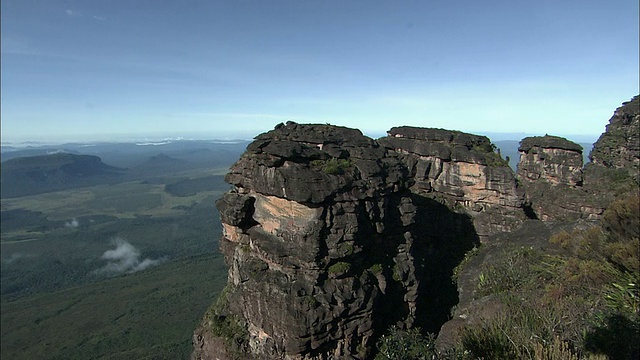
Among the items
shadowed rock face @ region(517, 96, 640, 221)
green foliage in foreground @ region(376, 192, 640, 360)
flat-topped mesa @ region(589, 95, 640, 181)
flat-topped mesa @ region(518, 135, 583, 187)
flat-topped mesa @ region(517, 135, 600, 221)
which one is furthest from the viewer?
flat-topped mesa @ region(589, 95, 640, 181)

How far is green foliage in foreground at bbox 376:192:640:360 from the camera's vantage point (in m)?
9.95

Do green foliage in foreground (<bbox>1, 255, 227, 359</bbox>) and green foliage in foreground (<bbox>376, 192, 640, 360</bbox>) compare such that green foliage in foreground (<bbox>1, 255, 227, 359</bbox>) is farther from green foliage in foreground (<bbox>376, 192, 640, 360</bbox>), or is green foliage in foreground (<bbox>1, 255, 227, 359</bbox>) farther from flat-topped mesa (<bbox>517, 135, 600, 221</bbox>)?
flat-topped mesa (<bbox>517, 135, 600, 221</bbox>)

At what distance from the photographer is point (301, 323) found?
65.5ft

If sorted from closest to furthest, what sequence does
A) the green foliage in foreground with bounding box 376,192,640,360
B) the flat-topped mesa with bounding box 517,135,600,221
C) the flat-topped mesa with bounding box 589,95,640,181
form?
the green foliage in foreground with bounding box 376,192,640,360 < the flat-topped mesa with bounding box 517,135,600,221 < the flat-topped mesa with bounding box 589,95,640,181

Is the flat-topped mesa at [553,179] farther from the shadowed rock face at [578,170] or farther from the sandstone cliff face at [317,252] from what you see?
the sandstone cliff face at [317,252]

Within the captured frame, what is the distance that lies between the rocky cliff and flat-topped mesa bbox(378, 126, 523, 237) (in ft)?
19.1

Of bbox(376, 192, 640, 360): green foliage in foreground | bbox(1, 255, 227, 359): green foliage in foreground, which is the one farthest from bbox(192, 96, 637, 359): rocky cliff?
bbox(1, 255, 227, 359): green foliage in foreground

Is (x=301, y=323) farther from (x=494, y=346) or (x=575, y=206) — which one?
(x=575, y=206)

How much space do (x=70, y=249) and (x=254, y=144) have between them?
477 feet

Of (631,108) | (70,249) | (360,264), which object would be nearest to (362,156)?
(360,264)

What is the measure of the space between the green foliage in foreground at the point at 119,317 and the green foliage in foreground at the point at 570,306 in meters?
43.9

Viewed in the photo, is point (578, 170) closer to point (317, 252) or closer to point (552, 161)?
point (552, 161)

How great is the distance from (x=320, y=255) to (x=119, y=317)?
2561 inches

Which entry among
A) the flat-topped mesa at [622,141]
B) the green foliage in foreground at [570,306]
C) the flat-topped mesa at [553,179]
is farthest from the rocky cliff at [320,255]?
the flat-topped mesa at [622,141]
